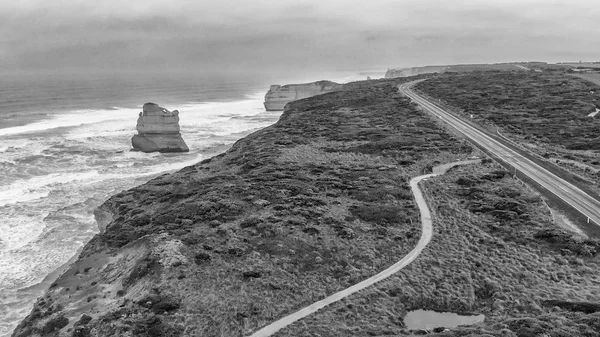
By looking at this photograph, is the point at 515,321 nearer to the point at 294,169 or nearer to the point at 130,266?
the point at 130,266

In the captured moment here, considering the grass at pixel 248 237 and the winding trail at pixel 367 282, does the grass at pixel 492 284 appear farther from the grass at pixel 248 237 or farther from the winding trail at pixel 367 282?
the grass at pixel 248 237

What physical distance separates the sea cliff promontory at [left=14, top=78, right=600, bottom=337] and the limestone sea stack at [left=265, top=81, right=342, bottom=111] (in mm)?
95838

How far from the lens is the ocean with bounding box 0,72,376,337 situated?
3091 cm

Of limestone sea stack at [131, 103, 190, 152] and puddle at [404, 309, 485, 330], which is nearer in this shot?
puddle at [404, 309, 485, 330]

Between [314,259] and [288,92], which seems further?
[288,92]

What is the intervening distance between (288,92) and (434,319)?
121650 mm

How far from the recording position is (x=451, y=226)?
29.8 metres

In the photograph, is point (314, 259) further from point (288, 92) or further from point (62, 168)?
point (288, 92)

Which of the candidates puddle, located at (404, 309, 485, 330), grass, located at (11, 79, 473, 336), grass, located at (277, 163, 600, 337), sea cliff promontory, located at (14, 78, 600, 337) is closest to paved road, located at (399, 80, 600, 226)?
sea cliff promontory, located at (14, 78, 600, 337)

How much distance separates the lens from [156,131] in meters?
71.3

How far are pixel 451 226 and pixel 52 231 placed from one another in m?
32.5

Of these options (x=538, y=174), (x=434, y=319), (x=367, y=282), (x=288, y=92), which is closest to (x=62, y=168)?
(x=367, y=282)

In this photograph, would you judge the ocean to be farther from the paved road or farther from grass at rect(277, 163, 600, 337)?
the paved road

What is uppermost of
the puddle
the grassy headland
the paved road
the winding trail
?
the grassy headland
